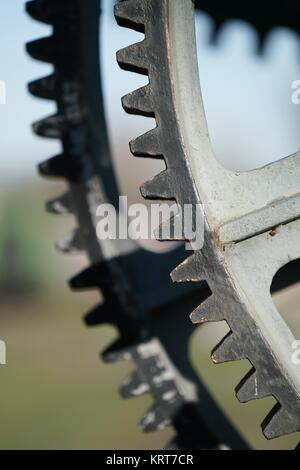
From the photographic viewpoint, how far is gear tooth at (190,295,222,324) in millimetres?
1229

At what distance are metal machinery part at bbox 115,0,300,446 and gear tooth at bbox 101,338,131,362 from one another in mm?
795

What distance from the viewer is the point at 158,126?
4.01 ft

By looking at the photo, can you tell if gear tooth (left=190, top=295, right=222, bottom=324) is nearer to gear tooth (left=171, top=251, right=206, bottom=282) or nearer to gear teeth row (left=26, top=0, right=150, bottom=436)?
gear tooth (left=171, top=251, right=206, bottom=282)

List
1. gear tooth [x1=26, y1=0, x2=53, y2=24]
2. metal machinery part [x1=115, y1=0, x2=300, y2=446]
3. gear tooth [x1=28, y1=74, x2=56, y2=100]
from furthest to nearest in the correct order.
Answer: gear tooth [x1=28, y1=74, x2=56, y2=100] → gear tooth [x1=26, y1=0, x2=53, y2=24] → metal machinery part [x1=115, y1=0, x2=300, y2=446]

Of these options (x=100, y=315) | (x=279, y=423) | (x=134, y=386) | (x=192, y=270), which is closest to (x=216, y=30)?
(x=100, y=315)

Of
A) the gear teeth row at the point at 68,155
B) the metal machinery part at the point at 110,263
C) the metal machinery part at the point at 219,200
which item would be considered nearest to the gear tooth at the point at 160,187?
the metal machinery part at the point at 219,200

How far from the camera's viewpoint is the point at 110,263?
202 centimetres

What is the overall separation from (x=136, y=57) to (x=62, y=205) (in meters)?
0.90

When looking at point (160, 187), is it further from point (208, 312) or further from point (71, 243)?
point (71, 243)

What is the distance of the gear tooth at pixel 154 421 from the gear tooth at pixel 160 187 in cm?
85

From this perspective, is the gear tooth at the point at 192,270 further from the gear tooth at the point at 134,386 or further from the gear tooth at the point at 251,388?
the gear tooth at the point at 134,386

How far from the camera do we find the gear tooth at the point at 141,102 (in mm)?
1223

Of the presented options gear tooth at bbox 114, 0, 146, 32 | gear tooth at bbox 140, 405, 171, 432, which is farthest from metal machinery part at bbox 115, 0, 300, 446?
gear tooth at bbox 140, 405, 171, 432
